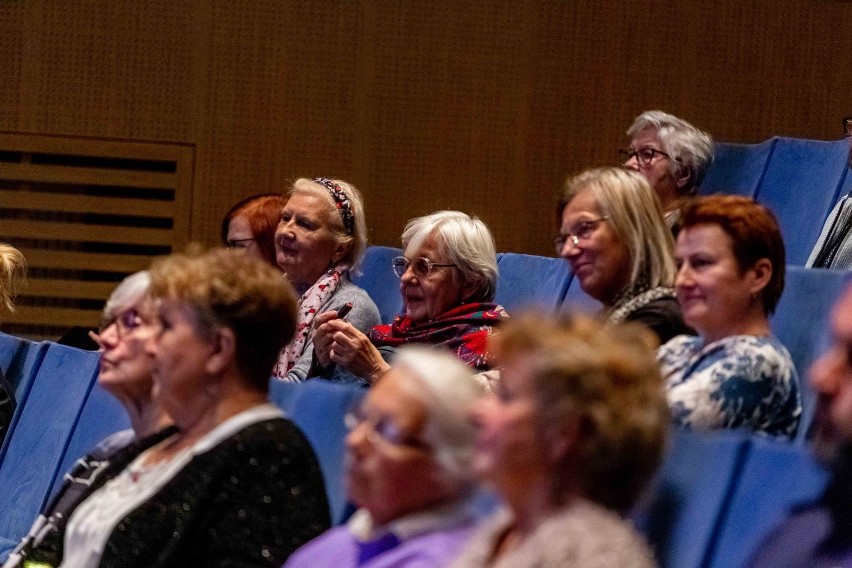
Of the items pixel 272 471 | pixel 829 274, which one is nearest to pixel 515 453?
pixel 272 471

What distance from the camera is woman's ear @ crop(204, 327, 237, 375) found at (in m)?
1.13

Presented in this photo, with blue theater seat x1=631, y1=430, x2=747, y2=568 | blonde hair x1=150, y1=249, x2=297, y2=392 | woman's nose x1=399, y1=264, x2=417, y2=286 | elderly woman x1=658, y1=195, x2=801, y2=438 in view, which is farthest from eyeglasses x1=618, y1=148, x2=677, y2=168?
blue theater seat x1=631, y1=430, x2=747, y2=568

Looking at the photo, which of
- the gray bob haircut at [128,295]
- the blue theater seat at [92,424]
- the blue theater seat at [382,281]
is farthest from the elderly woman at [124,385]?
the blue theater seat at [382,281]

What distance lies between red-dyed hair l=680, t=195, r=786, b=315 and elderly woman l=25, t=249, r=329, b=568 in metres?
0.40

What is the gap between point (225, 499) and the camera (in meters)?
1.07

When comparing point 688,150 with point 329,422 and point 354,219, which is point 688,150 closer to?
point 354,219

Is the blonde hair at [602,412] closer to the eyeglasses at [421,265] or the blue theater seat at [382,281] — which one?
the eyeglasses at [421,265]

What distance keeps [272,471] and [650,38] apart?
214 cm

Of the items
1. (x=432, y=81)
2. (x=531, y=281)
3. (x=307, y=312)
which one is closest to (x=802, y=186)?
(x=531, y=281)

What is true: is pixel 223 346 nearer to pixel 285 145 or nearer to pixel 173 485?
pixel 173 485

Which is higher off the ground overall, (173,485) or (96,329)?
(173,485)

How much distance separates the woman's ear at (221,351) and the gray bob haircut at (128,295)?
191mm

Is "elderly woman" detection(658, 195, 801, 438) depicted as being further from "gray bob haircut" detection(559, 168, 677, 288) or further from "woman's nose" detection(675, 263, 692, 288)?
"gray bob haircut" detection(559, 168, 677, 288)

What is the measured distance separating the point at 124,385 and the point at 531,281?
1.06 m
